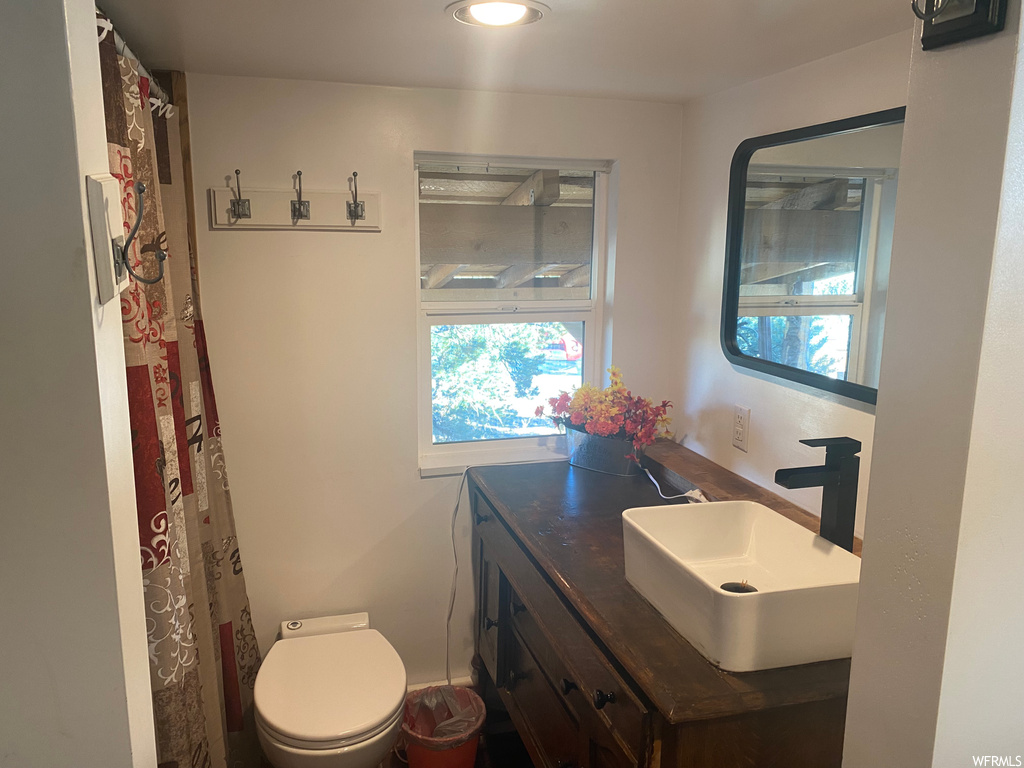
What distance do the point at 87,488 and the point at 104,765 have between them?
308mm

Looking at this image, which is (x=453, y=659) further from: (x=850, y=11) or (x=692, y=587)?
(x=850, y=11)

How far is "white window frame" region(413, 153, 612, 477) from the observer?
2.37m

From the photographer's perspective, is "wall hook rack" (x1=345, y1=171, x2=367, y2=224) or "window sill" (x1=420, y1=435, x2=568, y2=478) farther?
"window sill" (x1=420, y1=435, x2=568, y2=478)

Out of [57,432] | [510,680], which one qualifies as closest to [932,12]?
[57,432]

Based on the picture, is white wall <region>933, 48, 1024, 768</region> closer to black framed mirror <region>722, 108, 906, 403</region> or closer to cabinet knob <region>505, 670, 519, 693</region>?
black framed mirror <region>722, 108, 906, 403</region>

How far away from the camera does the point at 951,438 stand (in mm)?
709

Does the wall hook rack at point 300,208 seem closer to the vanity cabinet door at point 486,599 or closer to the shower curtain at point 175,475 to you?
the shower curtain at point 175,475

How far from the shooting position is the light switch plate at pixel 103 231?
2.36 ft

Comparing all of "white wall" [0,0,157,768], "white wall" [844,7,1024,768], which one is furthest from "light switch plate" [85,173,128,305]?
"white wall" [844,7,1024,768]

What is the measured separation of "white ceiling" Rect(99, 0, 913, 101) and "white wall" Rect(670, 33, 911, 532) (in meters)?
0.06

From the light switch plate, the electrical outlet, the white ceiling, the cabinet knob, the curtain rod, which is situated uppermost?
the white ceiling

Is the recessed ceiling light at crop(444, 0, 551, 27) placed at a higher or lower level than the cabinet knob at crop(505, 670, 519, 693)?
higher

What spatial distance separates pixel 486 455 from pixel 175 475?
1097 mm

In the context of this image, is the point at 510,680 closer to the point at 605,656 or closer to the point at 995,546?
the point at 605,656
